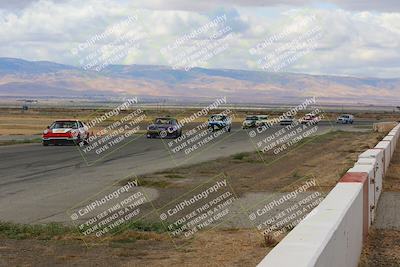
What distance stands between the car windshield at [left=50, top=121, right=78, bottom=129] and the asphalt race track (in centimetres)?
181

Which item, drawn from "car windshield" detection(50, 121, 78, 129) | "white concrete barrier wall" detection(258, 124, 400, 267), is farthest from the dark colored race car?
"white concrete barrier wall" detection(258, 124, 400, 267)

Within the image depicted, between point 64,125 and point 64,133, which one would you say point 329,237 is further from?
point 64,125

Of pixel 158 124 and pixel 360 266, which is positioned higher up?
pixel 158 124

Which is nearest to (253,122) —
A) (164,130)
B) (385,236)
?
(164,130)

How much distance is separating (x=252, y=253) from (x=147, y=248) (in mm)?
1559

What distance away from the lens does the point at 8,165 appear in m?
23.5

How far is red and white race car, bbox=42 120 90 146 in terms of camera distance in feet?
117

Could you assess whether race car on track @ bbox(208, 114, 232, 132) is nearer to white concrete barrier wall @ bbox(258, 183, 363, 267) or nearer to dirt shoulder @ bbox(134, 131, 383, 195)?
dirt shoulder @ bbox(134, 131, 383, 195)

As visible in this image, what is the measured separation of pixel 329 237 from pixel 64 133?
3191 centimetres

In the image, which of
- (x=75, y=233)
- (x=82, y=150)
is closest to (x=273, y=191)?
(x=75, y=233)

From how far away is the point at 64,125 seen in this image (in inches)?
1435

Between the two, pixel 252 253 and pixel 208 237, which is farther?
pixel 208 237

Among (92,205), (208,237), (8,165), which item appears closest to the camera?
(208,237)

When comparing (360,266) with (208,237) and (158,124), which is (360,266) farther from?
(158,124)
